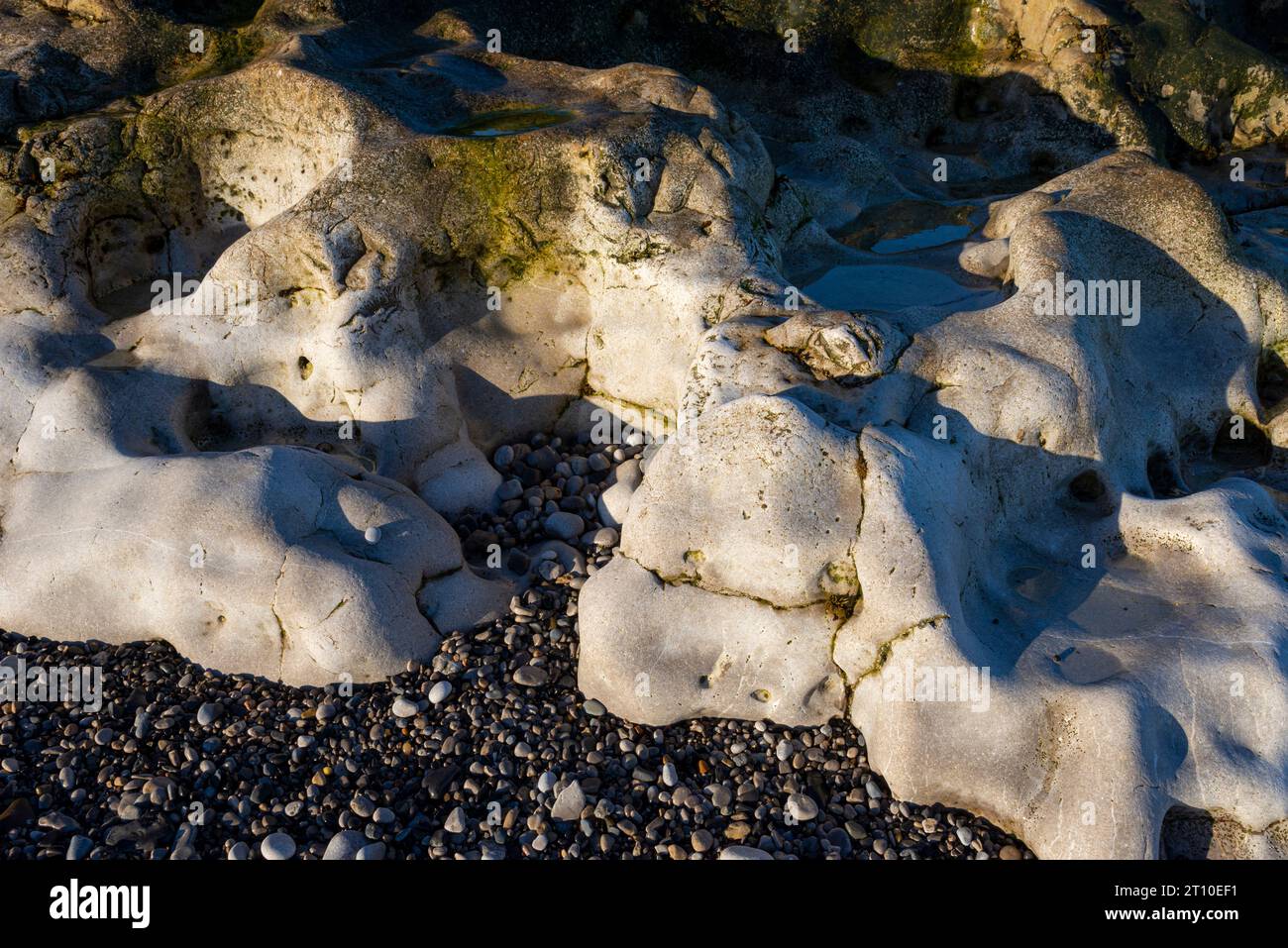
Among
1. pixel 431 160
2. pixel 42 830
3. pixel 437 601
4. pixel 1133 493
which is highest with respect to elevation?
pixel 431 160

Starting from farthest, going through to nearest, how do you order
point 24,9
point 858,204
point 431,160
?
point 858,204 → point 24,9 → point 431,160

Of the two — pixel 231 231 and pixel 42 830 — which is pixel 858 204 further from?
pixel 42 830

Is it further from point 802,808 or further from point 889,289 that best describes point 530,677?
point 889,289

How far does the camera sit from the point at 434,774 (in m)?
6.28

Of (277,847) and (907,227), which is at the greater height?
(907,227)

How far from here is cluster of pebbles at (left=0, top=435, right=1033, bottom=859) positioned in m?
5.89

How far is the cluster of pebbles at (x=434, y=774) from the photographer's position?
5.89m

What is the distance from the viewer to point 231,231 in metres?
10.1

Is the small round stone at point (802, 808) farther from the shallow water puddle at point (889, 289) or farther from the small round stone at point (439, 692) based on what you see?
the shallow water puddle at point (889, 289)

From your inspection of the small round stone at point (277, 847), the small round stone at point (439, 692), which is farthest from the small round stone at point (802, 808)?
the small round stone at point (277, 847)

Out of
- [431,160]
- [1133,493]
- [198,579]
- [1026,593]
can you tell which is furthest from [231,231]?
[1133,493]

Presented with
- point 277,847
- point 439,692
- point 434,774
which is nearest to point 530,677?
point 439,692

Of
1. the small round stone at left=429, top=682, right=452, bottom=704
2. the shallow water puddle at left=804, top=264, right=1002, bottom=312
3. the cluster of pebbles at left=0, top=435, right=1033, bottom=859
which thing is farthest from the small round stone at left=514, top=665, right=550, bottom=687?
the shallow water puddle at left=804, top=264, right=1002, bottom=312

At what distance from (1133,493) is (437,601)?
611 cm
